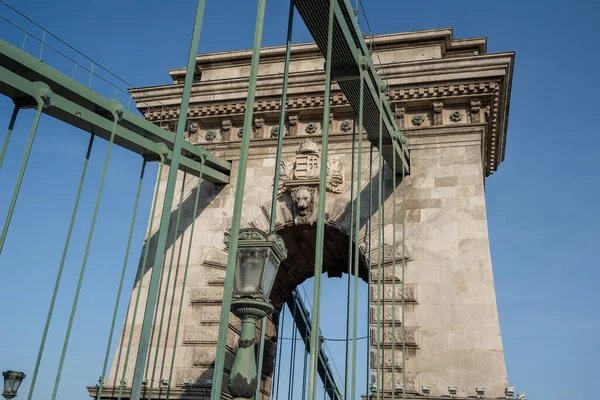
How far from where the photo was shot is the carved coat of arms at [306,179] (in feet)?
40.8

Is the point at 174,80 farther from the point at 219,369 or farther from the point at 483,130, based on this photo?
the point at 219,369

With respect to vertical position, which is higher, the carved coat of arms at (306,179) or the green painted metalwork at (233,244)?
the carved coat of arms at (306,179)

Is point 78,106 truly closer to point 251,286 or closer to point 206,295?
point 206,295

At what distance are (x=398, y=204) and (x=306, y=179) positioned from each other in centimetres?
200

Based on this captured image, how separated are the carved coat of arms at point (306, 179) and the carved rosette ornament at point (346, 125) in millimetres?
739

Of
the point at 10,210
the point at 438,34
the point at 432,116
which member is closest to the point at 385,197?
the point at 432,116

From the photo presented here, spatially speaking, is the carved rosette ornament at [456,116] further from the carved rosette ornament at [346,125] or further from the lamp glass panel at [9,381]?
the lamp glass panel at [9,381]

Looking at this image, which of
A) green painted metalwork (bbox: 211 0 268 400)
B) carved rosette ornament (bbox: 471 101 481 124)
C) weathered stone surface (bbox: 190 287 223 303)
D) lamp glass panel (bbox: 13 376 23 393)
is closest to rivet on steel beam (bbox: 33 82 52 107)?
weathered stone surface (bbox: 190 287 223 303)

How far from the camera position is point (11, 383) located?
11.9m

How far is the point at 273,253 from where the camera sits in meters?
5.02

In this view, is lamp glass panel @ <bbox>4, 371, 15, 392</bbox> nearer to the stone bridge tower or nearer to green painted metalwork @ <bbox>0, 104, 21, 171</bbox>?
the stone bridge tower

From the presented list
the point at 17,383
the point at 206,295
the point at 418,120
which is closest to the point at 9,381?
the point at 17,383

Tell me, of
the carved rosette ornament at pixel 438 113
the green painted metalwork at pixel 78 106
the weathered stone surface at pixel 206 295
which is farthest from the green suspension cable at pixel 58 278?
the carved rosette ornament at pixel 438 113

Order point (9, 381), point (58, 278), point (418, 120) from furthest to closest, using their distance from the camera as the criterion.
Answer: point (418, 120) < point (9, 381) < point (58, 278)
